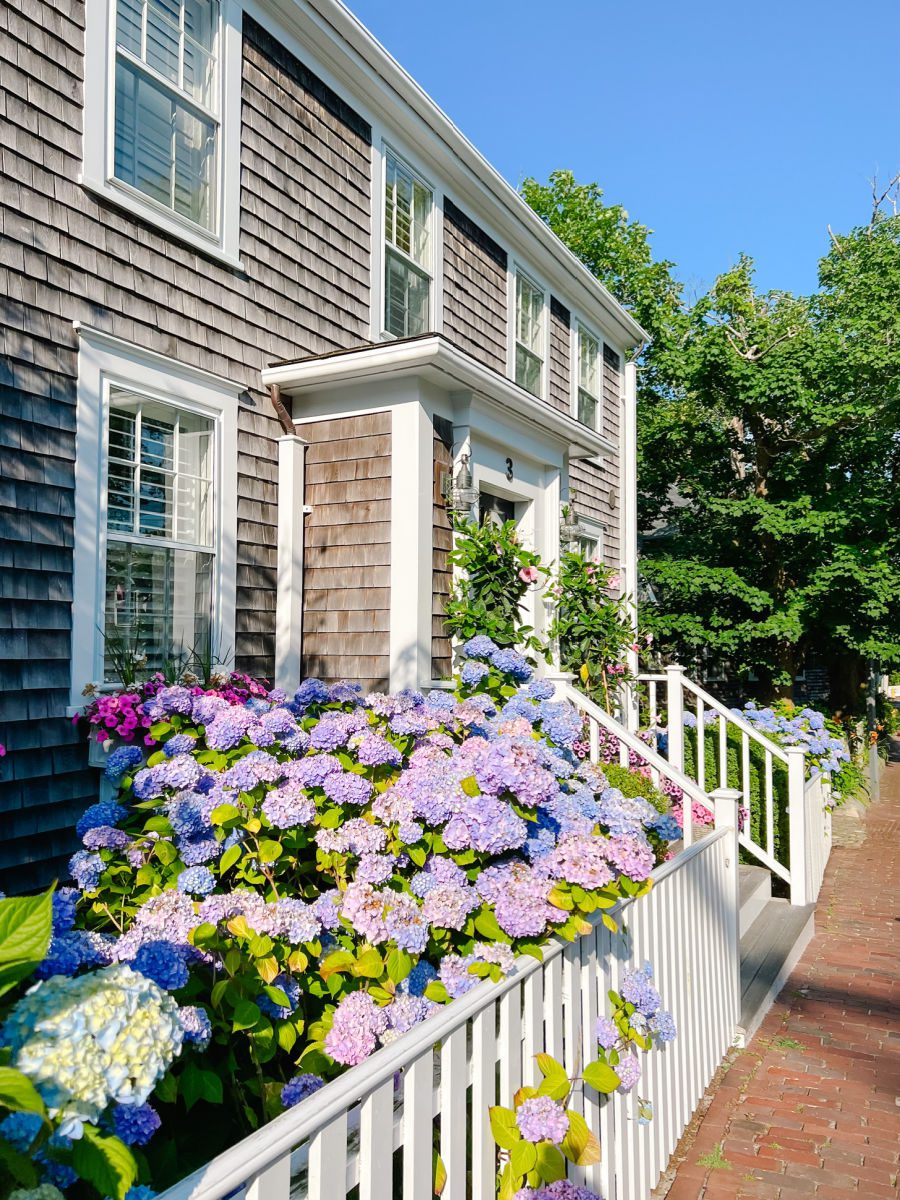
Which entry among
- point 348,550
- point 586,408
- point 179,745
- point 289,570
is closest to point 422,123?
point 348,550

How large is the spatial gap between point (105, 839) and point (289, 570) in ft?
10.2

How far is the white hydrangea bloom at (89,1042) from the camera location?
1.06 metres

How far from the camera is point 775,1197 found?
2898mm

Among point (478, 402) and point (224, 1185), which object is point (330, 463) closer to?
point (478, 402)

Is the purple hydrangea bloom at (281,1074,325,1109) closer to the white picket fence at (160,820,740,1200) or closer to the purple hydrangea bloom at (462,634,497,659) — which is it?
the white picket fence at (160,820,740,1200)

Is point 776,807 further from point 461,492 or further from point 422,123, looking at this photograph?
point 422,123

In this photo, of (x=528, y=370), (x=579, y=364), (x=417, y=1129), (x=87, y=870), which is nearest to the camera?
(x=417, y=1129)

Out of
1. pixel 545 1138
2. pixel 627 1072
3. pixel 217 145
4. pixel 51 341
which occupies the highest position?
pixel 217 145

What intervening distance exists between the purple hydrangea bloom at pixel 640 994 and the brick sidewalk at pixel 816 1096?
839mm

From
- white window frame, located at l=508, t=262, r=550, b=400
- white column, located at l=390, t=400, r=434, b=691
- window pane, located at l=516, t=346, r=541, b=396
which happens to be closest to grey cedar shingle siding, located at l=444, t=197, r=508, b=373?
white window frame, located at l=508, t=262, r=550, b=400

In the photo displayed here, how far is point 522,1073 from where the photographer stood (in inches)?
81.7

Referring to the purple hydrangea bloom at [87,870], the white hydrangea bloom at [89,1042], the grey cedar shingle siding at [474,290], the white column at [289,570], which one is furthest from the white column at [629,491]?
the white hydrangea bloom at [89,1042]

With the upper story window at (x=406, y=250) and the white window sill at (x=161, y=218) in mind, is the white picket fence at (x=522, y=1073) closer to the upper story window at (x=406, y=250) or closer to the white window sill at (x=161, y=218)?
the white window sill at (x=161, y=218)

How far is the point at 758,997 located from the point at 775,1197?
1566 mm
